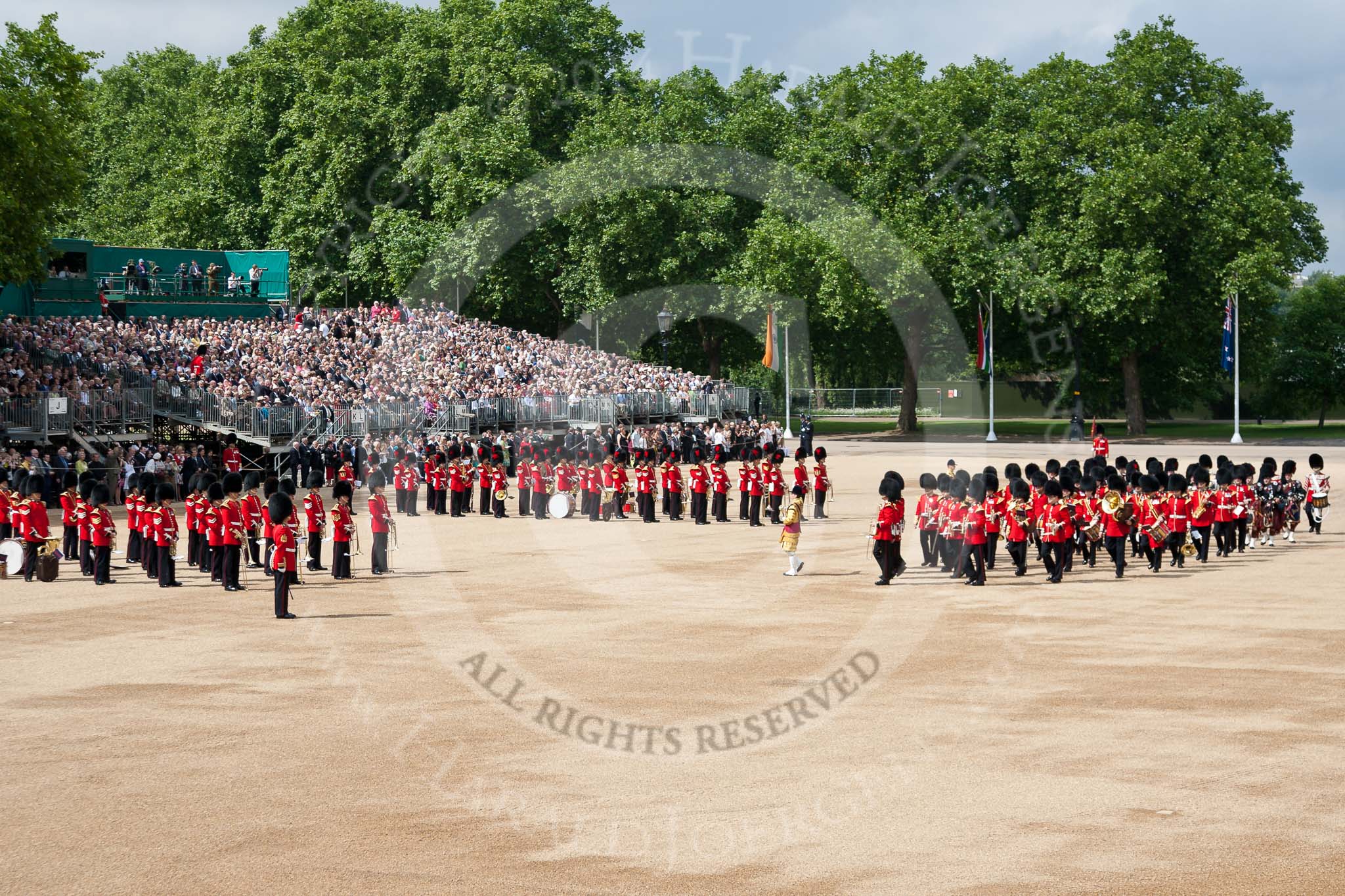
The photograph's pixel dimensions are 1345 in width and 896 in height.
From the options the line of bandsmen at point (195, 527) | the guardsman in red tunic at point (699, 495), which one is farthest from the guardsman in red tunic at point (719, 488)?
the line of bandsmen at point (195, 527)

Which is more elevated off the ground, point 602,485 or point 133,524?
point 602,485

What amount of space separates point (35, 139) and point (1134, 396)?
4198 cm

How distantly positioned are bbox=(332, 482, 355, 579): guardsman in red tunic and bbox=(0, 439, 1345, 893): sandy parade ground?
0.94 metres

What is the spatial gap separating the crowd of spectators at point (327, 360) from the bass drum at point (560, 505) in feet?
33.0

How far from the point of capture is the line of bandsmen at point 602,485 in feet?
93.2

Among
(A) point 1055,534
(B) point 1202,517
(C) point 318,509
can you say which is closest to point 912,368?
(B) point 1202,517

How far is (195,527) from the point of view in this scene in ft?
70.4

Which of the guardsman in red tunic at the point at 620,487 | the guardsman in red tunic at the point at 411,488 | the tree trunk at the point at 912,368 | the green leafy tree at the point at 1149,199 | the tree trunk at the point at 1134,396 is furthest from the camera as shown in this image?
the tree trunk at the point at 912,368

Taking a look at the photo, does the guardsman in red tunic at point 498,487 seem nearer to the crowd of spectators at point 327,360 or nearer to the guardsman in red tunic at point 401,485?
the guardsman in red tunic at point 401,485

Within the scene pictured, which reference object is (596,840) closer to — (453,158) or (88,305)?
(88,305)

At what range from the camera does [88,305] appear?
4397cm

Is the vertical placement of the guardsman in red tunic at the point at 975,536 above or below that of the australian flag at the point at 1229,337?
below

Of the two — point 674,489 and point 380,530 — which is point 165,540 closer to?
point 380,530

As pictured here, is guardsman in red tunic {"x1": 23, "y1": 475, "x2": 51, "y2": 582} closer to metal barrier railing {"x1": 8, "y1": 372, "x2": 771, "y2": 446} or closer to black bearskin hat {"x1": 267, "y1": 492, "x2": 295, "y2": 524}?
black bearskin hat {"x1": 267, "y1": 492, "x2": 295, "y2": 524}
